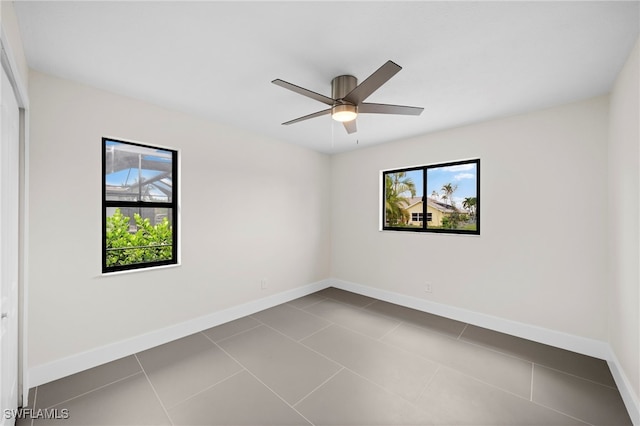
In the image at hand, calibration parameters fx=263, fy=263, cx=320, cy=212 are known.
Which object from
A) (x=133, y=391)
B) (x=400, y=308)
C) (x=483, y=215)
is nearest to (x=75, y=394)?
(x=133, y=391)

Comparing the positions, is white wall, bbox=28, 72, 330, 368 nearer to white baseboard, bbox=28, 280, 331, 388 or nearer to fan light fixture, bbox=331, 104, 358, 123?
white baseboard, bbox=28, 280, 331, 388

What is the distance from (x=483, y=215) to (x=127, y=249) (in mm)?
4117

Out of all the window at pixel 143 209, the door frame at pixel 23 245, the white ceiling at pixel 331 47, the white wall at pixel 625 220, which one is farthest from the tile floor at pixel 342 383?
the white ceiling at pixel 331 47

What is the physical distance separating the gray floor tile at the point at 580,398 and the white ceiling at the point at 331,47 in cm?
245

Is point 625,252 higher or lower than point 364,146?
lower

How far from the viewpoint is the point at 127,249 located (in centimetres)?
292

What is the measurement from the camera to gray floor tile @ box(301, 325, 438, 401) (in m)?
2.11

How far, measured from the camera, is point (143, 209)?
2922 millimetres

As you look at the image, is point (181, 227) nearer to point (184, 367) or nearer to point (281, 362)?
point (184, 367)

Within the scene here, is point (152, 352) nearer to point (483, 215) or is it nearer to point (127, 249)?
point (127, 249)

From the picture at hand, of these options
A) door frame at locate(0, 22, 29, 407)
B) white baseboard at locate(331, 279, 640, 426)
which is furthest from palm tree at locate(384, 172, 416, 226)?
door frame at locate(0, 22, 29, 407)

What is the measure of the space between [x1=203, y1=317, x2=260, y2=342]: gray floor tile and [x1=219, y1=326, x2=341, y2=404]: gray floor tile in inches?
4.6

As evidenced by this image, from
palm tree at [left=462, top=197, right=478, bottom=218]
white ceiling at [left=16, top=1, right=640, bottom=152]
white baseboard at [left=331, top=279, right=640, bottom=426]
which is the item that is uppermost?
white ceiling at [left=16, top=1, right=640, bottom=152]

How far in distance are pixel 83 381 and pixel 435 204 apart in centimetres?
415
